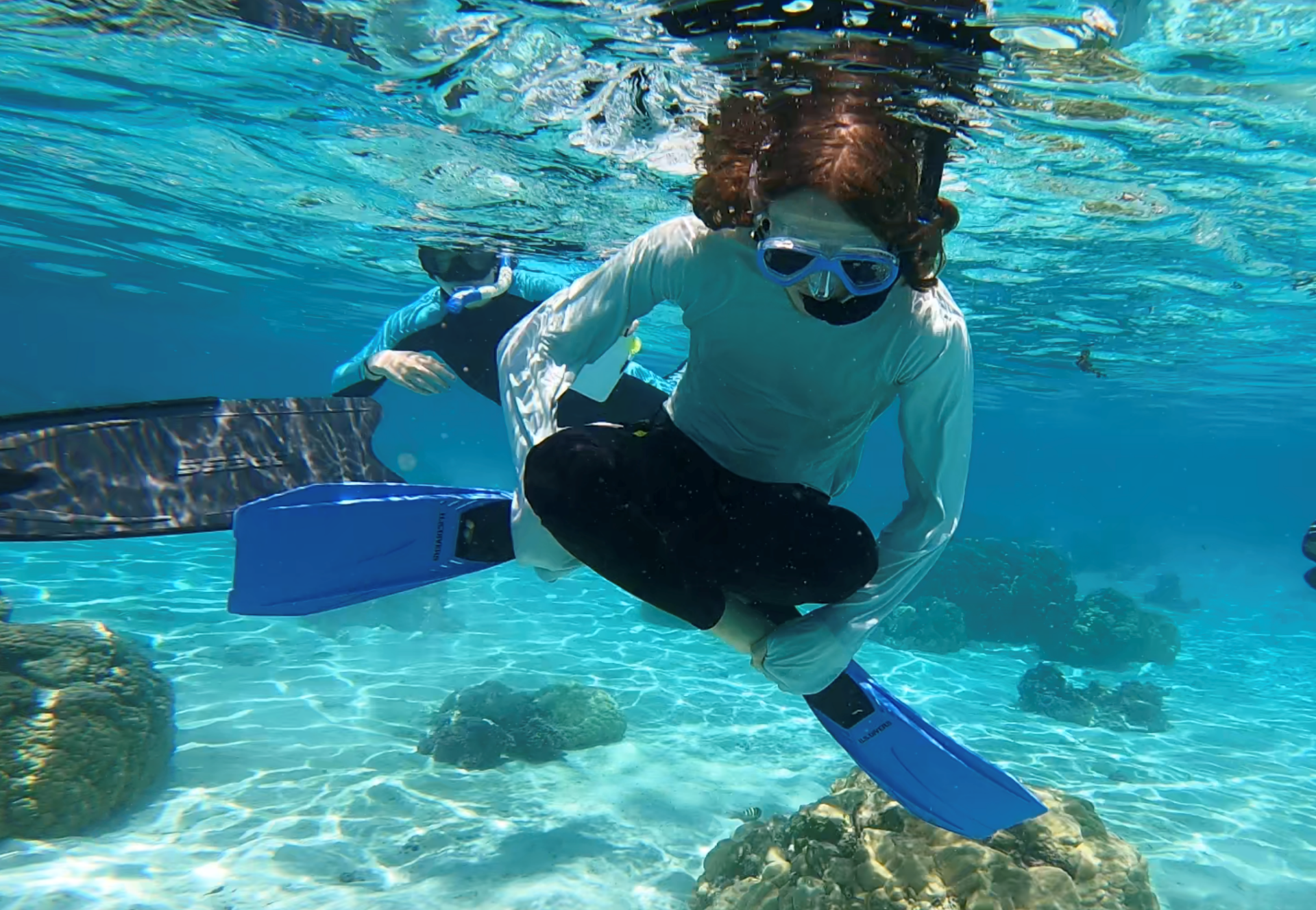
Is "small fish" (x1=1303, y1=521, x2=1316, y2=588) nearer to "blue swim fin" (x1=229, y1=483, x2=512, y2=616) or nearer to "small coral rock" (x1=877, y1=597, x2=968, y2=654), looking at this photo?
"blue swim fin" (x1=229, y1=483, x2=512, y2=616)

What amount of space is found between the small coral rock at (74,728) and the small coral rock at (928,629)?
15.0m

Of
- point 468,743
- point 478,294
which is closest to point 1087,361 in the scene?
point 478,294

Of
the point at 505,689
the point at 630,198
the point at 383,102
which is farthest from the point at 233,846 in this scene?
the point at 630,198

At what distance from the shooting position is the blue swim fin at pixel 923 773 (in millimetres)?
4031

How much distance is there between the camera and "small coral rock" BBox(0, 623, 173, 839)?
6.71 meters

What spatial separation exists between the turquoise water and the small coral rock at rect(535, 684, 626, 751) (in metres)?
0.34

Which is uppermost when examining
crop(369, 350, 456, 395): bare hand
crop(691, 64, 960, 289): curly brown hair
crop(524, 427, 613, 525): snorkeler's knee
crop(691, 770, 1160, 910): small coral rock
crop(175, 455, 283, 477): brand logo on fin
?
crop(691, 64, 960, 289): curly brown hair

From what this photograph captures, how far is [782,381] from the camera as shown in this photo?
3.60 metres

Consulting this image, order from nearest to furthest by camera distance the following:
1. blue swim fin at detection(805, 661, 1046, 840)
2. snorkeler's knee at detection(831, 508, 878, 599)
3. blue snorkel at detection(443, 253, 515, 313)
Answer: snorkeler's knee at detection(831, 508, 878, 599) → blue swim fin at detection(805, 661, 1046, 840) → blue snorkel at detection(443, 253, 515, 313)

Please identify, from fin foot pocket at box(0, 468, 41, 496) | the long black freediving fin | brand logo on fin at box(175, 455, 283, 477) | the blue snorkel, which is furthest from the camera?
the blue snorkel

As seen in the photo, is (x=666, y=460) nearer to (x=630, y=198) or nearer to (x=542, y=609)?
(x=630, y=198)

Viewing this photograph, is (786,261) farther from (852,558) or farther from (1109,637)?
(1109,637)

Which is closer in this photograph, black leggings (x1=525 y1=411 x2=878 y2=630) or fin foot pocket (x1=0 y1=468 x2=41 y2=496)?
black leggings (x1=525 y1=411 x2=878 y2=630)

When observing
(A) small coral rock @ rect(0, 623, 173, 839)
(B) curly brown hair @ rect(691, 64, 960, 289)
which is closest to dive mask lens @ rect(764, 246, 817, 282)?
(B) curly brown hair @ rect(691, 64, 960, 289)
